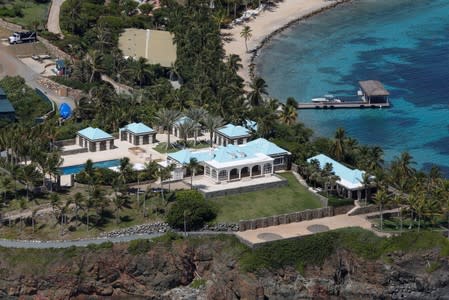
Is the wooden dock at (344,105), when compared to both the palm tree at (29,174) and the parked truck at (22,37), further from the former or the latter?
the palm tree at (29,174)

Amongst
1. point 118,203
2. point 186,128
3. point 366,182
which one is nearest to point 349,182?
point 366,182

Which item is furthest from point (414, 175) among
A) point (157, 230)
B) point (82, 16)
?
point (82, 16)

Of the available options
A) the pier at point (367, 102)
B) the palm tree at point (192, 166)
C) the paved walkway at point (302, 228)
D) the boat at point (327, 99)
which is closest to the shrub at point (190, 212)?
the paved walkway at point (302, 228)

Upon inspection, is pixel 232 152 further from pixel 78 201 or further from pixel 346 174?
pixel 78 201

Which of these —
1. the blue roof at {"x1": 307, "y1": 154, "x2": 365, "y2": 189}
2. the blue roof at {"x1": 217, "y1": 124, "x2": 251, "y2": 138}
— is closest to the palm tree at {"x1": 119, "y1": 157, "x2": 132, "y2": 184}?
the blue roof at {"x1": 217, "y1": 124, "x2": 251, "y2": 138}

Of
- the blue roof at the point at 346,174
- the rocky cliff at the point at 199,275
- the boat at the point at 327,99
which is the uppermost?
the blue roof at the point at 346,174

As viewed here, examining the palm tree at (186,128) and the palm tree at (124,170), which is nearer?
the palm tree at (124,170)
